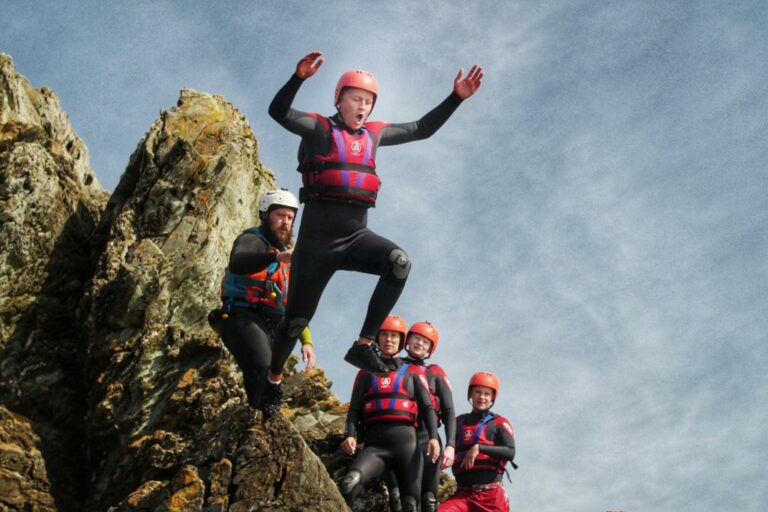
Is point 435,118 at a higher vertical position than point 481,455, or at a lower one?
higher

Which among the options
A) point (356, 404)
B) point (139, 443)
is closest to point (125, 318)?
point (139, 443)

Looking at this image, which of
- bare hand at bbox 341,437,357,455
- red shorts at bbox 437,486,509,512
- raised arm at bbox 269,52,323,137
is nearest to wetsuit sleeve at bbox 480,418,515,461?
red shorts at bbox 437,486,509,512

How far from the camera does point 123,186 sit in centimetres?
1770

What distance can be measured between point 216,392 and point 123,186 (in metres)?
5.85

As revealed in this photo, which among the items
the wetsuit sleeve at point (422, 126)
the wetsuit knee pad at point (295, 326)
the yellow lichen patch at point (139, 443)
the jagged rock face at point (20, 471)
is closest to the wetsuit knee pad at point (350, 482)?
the wetsuit knee pad at point (295, 326)

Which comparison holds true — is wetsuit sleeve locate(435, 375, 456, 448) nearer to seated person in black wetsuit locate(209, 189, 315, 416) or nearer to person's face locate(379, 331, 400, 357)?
person's face locate(379, 331, 400, 357)

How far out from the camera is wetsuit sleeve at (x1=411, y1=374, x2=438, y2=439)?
38.7 feet

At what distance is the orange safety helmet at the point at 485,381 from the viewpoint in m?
13.3

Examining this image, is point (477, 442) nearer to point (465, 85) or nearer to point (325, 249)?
point (325, 249)

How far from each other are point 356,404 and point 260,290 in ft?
7.55

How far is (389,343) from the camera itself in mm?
12023

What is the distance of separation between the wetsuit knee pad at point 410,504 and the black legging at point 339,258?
3379 millimetres

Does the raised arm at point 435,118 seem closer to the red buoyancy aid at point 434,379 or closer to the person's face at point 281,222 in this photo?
the person's face at point 281,222

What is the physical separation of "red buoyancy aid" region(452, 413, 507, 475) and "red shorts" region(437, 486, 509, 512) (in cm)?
31
